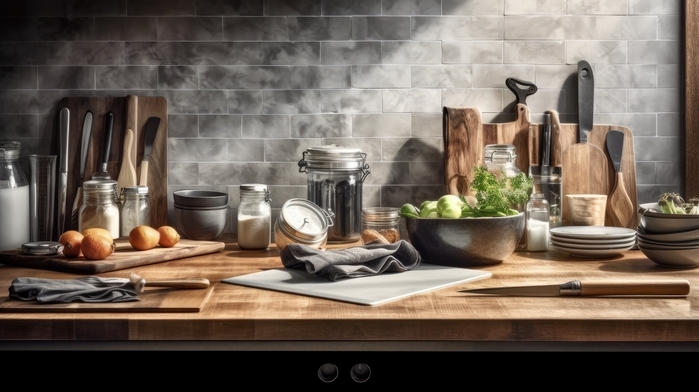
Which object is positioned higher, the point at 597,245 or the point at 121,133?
the point at 121,133

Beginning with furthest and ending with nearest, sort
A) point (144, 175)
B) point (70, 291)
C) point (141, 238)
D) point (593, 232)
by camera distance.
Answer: point (144, 175) → point (593, 232) → point (141, 238) → point (70, 291)

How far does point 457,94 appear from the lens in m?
2.78

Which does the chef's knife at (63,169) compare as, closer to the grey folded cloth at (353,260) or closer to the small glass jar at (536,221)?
the grey folded cloth at (353,260)

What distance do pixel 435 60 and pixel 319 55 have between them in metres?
0.38

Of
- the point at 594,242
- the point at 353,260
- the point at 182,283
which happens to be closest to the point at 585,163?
the point at 594,242

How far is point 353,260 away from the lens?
198 cm

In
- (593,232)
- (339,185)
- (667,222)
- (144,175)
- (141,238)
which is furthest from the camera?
(144,175)

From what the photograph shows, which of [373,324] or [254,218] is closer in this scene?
[373,324]

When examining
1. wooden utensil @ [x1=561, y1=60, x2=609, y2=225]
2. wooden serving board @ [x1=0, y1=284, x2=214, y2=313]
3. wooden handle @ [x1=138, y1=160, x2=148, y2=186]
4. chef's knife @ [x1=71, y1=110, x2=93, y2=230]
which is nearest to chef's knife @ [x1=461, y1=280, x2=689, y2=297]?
wooden serving board @ [x1=0, y1=284, x2=214, y2=313]

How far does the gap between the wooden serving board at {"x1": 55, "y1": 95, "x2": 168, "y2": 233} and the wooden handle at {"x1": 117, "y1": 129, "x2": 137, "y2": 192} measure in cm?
2

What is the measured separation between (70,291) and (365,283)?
2.09ft

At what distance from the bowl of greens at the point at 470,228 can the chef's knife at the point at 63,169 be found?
1.16m

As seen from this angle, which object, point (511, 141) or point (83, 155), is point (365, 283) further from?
point (83, 155)
